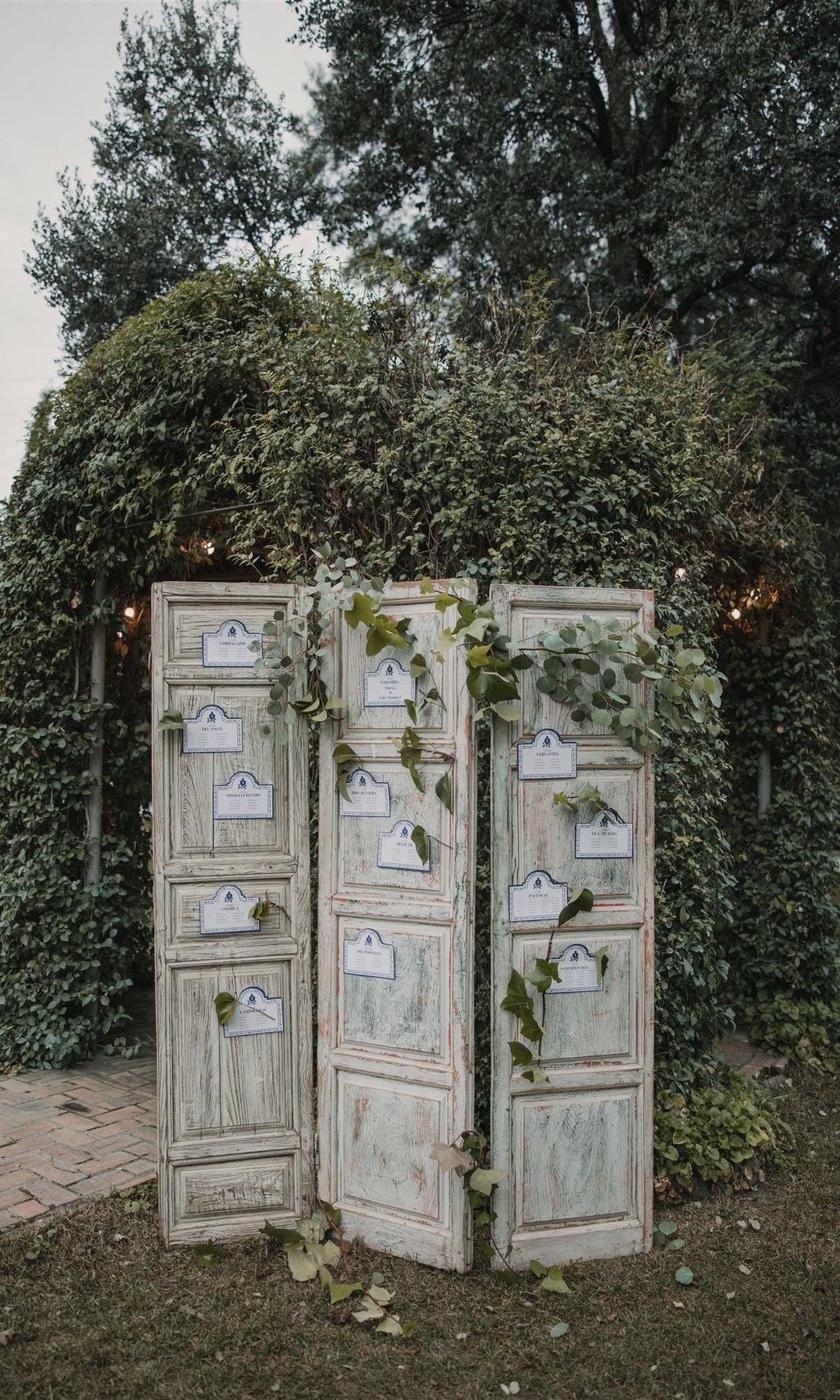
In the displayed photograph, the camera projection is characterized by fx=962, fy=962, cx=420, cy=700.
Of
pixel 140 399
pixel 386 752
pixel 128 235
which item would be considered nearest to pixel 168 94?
pixel 128 235

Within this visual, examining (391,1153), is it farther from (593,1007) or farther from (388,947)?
(593,1007)

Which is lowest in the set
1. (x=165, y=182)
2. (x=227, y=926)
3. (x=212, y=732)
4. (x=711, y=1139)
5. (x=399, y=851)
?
(x=711, y=1139)

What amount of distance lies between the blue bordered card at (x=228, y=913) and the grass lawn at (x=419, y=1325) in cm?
108

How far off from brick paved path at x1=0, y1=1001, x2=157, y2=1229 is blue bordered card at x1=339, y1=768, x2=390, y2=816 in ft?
6.04

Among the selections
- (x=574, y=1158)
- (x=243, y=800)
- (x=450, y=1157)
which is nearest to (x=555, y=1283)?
(x=574, y=1158)

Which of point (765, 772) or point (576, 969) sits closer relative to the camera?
point (576, 969)

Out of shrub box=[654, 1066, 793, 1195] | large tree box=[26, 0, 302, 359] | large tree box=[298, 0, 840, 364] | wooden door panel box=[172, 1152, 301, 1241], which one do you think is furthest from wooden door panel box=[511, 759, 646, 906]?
large tree box=[26, 0, 302, 359]

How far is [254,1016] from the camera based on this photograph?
11.0 ft

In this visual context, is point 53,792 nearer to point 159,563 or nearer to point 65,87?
point 159,563

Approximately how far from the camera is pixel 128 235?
38.8ft

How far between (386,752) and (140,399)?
9.38 feet

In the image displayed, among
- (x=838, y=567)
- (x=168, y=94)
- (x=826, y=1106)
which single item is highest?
(x=168, y=94)

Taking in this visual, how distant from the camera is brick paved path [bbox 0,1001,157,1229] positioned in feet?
12.3

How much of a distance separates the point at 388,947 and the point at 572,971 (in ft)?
2.01
